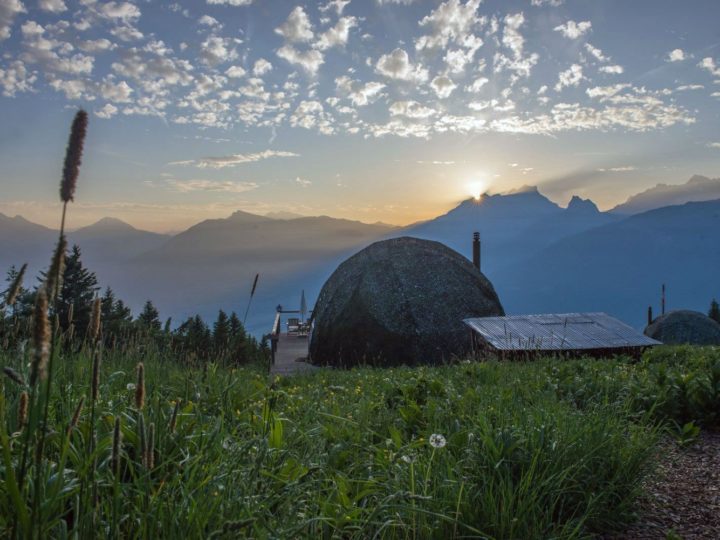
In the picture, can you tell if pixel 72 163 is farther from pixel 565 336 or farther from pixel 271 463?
pixel 565 336

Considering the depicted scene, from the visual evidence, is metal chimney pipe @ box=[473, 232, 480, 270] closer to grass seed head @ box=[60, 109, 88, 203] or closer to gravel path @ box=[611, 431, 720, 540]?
gravel path @ box=[611, 431, 720, 540]

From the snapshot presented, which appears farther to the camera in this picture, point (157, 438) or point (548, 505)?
point (548, 505)

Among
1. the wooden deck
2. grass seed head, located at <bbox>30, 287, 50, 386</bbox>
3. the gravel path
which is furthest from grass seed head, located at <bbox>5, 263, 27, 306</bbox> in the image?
the wooden deck

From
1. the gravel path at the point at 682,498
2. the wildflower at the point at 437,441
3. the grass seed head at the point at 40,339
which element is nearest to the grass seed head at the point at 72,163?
the grass seed head at the point at 40,339

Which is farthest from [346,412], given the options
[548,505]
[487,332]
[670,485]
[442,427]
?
[487,332]

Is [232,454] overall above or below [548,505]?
above

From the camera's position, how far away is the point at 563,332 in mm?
12445

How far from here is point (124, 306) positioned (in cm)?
2088

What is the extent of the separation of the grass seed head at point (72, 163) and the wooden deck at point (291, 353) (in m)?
14.7

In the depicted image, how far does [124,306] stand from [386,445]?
19114 mm

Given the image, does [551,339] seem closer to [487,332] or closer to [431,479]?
[487,332]

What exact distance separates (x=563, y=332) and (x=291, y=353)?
10577 millimetres

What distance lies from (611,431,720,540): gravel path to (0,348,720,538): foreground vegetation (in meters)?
0.21

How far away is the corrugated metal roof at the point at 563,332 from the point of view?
39.8 feet
